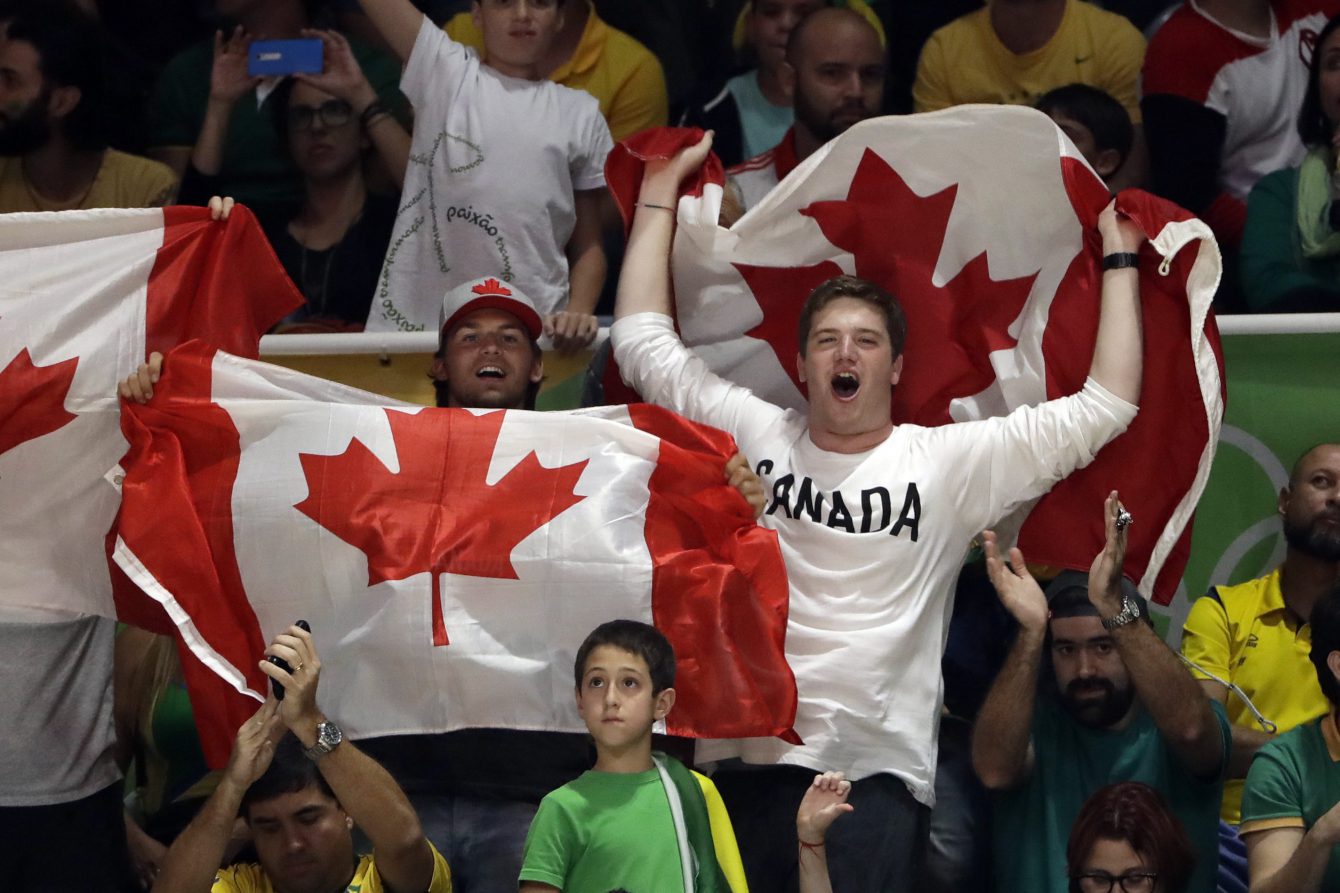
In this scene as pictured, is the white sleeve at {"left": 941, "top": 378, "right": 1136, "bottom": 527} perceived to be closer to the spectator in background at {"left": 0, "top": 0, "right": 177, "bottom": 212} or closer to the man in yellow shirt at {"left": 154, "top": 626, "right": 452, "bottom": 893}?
the man in yellow shirt at {"left": 154, "top": 626, "right": 452, "bottom": 893}

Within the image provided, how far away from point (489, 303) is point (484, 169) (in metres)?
0.75

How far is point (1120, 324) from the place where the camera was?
550 cm

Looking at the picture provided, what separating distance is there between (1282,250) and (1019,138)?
1.16m

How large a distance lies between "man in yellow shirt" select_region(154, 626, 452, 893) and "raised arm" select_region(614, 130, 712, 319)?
4.85 feet

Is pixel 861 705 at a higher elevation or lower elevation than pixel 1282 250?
lower

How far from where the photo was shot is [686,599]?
526 cm

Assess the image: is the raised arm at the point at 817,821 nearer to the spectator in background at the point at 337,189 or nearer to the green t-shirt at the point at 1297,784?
the green t-shirt at the point at 1297,784

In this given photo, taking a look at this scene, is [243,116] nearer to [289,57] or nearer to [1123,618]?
[289,57]

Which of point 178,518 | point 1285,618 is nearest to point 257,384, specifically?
point 178,518

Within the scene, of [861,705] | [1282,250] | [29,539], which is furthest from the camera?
[1282,250]

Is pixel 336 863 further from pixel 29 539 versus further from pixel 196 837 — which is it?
pixel 29 539

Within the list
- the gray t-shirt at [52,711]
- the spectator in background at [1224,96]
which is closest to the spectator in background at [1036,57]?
the spectator in background at [1224,96]

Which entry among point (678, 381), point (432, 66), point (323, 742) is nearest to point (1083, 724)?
point (678, 381)

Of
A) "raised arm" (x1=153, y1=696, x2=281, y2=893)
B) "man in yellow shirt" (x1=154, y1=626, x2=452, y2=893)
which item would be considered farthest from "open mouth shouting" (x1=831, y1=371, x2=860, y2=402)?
"raised arm" (x1=153, y1=696, x2=281, y2=893)
